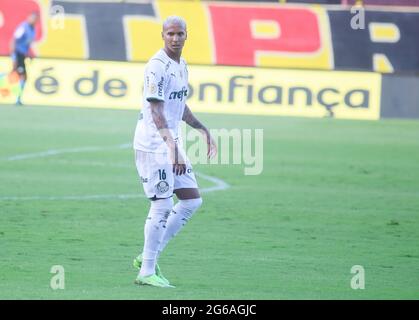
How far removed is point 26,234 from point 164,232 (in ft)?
9.38

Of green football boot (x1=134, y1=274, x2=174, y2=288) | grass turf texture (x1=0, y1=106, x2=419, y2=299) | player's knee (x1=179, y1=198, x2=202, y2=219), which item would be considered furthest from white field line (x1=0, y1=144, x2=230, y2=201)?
green football boot (x1=134, y1=274, x2=174, y2=288)

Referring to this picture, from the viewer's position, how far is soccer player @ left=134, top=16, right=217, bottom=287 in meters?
9.77

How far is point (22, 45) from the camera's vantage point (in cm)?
2691

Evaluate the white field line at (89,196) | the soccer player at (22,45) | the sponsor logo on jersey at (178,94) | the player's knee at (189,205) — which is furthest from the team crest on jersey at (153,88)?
the soccer player at (22,45)

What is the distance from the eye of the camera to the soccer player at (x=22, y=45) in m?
26.5

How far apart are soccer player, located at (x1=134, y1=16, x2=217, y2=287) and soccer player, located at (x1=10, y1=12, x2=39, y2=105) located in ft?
54.9

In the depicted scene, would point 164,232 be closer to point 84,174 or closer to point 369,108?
point 84,174

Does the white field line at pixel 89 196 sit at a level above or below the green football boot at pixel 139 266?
above

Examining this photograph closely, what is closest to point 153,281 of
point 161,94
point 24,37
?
point 161,94

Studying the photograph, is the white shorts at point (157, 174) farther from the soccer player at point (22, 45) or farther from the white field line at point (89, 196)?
the soccer player at point (22, 45)

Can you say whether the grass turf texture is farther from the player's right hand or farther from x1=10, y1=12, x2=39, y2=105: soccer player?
x1=10, y1=12, x2=39, y2=105: soccer player

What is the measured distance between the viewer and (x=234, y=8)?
28.4m

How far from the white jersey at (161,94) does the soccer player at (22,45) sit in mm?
16720
